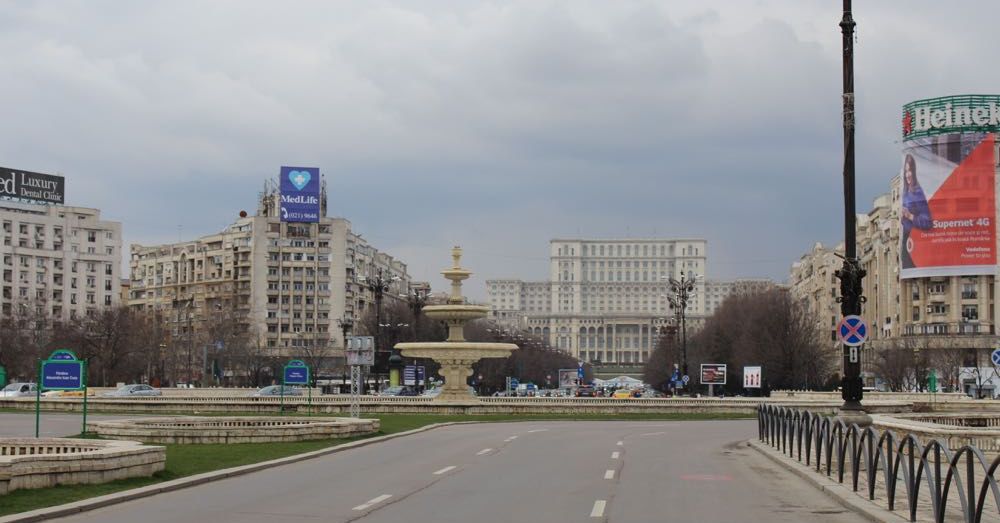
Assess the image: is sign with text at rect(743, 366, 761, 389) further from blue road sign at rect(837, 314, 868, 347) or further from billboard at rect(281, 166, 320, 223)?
billboard at rect(281, 166, 320, 223)

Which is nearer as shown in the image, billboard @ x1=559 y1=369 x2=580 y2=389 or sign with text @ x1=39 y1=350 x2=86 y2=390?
sign with text @ x1=39 y1=350 x2=86 y2=390

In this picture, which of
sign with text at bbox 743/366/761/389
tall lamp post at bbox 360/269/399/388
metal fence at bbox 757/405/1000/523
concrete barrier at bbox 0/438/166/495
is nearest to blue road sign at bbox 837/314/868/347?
metal fence at bbox 757/405/1000/523

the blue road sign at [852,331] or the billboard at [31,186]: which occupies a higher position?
the billboard at [31,186]

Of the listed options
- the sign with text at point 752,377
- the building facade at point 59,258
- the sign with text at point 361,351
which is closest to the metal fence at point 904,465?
the sign with text at point 361,351

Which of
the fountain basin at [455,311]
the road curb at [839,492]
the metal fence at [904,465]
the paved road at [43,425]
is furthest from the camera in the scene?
→ the fountain basin at [455,311]

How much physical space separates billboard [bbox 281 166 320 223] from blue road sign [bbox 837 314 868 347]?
121 metres

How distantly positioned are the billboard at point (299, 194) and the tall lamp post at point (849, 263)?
119 metres

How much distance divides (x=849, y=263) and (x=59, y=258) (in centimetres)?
13017

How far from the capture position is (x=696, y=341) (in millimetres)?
132000

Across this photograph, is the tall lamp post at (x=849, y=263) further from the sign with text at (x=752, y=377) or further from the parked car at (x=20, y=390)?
the parked car at (x=20, y=390)

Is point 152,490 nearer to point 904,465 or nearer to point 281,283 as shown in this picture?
point 904,465

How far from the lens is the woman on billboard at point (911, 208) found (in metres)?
107

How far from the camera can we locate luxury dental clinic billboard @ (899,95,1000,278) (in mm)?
105562

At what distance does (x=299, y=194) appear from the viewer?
458 ft
